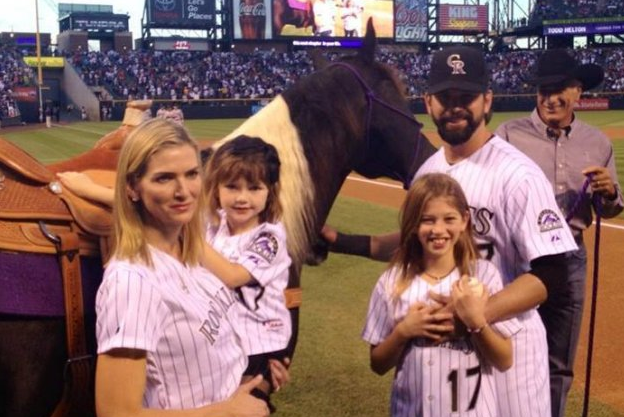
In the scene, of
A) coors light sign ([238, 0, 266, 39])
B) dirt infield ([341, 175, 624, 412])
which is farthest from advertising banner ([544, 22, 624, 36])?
dirt infield ([341, 175, 624, 412])

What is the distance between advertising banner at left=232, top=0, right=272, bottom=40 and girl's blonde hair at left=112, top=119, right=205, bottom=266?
58047mm

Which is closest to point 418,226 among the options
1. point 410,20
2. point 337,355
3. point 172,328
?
point 172,328

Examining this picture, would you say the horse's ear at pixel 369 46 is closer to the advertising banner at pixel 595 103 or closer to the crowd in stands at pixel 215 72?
the crowd in stands at pixel 215 72

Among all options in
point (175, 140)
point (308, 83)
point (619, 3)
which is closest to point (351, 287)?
point (308, 83)

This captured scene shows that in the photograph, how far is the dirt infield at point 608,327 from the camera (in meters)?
4.92

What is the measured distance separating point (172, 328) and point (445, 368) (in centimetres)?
105

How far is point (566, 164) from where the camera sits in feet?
12.3

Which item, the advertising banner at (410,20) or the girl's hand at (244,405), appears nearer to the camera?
the girl's hand at (244,405)

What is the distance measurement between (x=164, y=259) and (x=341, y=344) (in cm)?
400

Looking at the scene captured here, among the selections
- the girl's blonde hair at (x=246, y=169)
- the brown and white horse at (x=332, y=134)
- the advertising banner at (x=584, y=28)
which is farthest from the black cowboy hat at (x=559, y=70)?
the advertising banner at (x=584, y=28)

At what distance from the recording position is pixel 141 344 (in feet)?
5.61

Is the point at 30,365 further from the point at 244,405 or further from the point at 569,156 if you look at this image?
the point at 569,156

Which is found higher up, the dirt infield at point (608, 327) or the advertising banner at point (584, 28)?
the advertising banner at point (584, 28)

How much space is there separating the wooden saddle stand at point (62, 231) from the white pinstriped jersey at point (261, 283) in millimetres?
463
